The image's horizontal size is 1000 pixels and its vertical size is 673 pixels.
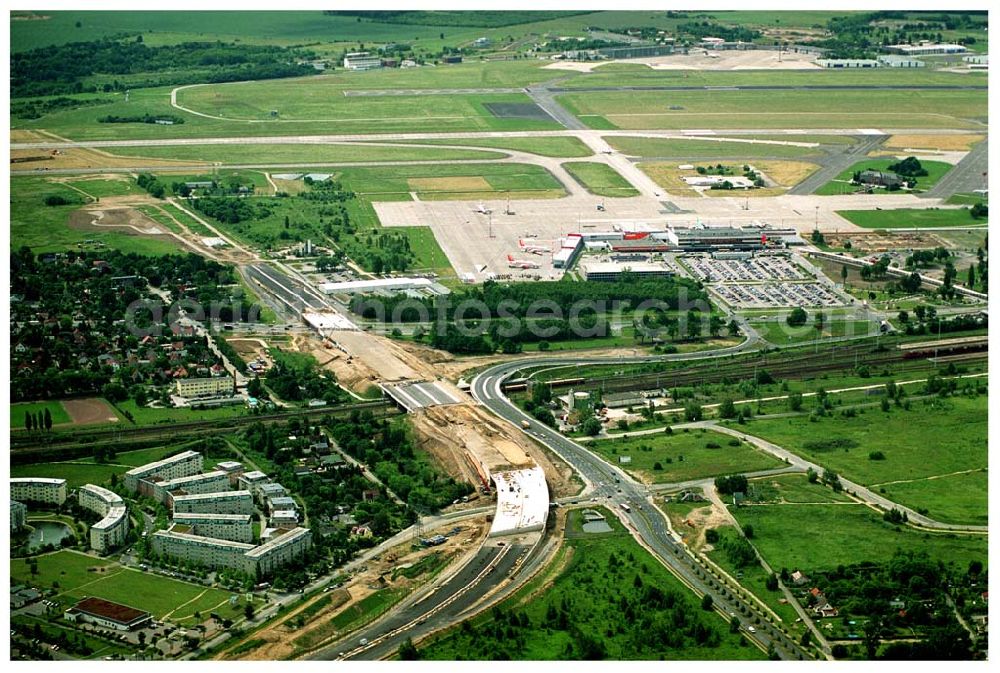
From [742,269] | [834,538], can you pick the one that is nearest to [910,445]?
[834,538]

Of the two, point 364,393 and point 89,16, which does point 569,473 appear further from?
point 89,16

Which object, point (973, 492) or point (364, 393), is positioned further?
point (364, 393)

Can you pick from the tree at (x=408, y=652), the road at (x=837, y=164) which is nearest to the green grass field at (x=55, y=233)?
the road at (x=837, y=164)

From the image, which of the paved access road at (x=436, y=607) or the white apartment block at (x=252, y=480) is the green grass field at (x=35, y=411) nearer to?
the white apartment block at (x=252, y=480)

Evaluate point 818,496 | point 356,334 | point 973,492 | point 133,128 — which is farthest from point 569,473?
point 133,128

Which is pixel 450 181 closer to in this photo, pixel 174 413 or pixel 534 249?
pixel 534 249

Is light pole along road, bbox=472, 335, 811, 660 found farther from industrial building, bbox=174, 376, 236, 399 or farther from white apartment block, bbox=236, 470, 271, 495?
white apartment block, bbox=236, 470, 271, 495
